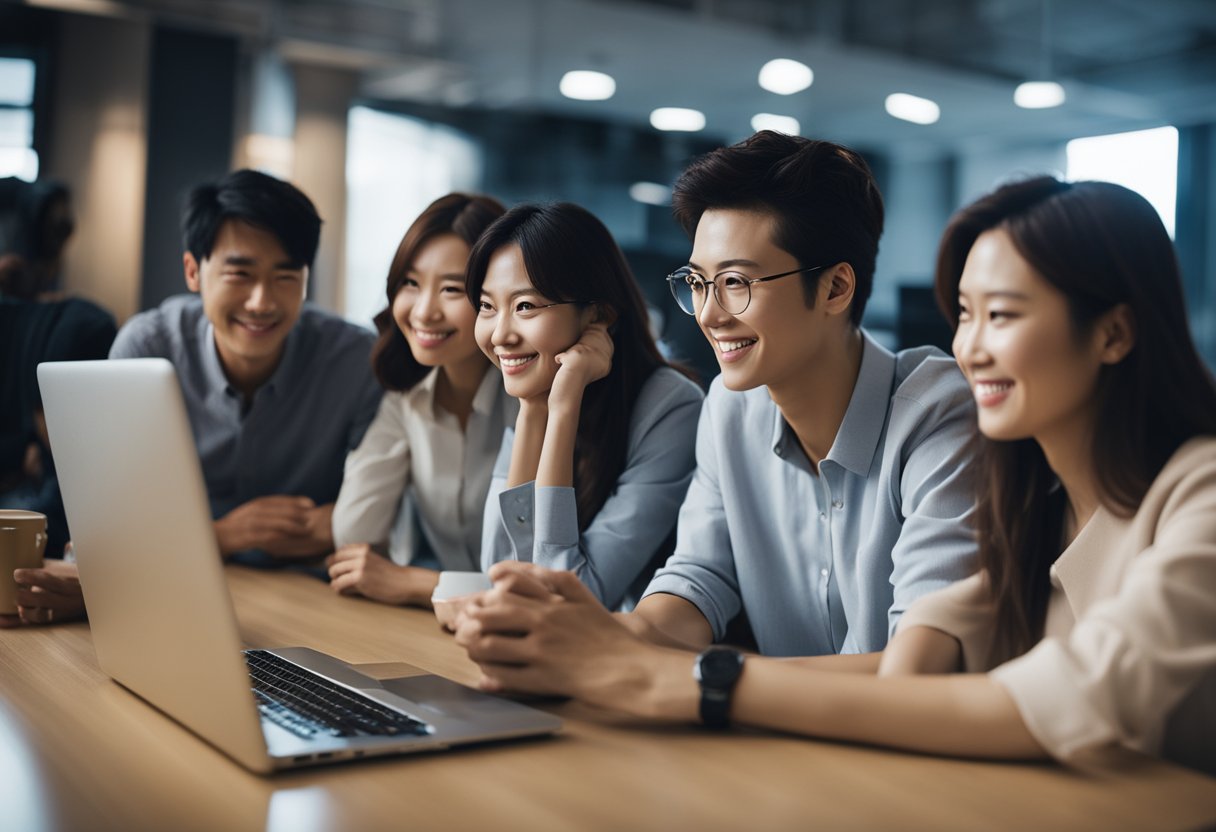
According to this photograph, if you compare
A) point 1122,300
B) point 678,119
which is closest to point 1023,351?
point 1122,300

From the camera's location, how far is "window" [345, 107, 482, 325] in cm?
479

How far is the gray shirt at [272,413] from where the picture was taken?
2.57 m

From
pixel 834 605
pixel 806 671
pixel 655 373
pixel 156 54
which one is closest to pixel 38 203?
pixel 156 54

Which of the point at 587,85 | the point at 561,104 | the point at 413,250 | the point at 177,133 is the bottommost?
the point at 413,250

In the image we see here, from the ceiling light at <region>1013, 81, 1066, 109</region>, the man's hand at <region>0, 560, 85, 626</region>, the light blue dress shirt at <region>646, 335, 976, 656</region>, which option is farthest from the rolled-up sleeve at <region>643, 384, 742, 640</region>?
the ceiling light at <region>1013, 81, 1066, 109</region>

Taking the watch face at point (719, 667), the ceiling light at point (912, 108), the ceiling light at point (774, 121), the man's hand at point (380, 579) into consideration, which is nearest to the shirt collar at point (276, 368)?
the man's hand at point (380, 579)

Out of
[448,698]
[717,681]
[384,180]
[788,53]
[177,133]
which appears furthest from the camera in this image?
[788,53]

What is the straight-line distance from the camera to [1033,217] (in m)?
1.13

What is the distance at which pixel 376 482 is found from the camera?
2264 mm

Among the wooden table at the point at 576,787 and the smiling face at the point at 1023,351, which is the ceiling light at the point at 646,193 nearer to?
the smiling face at the point at 1023,351

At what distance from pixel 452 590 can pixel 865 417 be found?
2.06 ft

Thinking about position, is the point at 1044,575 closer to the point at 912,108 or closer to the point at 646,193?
the point at 646,193

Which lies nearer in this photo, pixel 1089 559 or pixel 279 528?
pixel 1089 559

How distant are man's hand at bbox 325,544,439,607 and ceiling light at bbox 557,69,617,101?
3.66 metres
